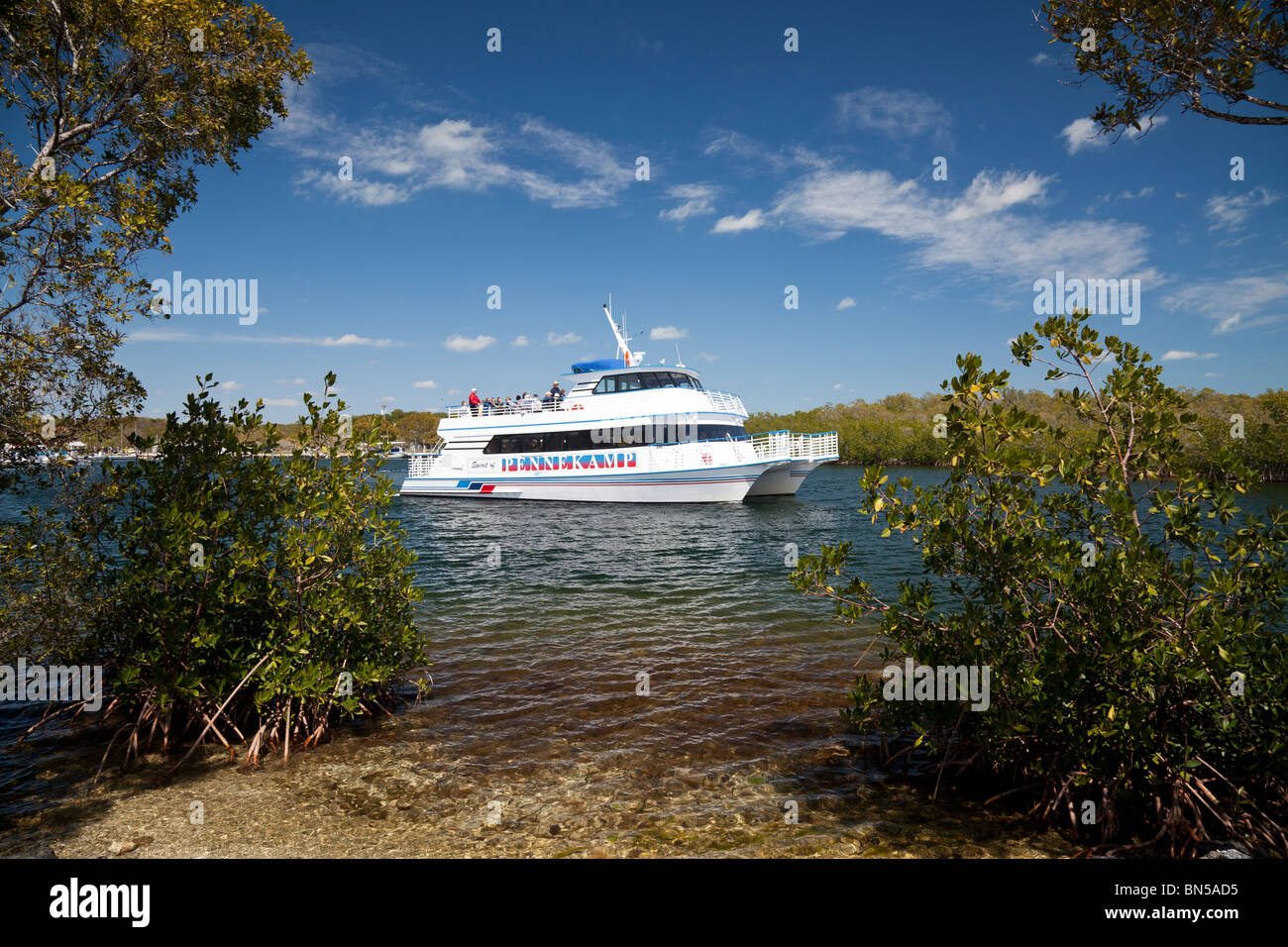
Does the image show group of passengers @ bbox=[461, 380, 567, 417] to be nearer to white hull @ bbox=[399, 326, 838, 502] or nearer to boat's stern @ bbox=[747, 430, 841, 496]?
white hull @ bbox=[399, 326, 838, 502]

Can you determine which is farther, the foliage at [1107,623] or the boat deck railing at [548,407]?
the boat deck railing at [548,407]

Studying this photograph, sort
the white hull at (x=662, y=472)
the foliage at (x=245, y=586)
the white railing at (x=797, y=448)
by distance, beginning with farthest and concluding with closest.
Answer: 1. the white hull at (x=662, y=472)
2. the white railing at (x=797, y=448)
3. the foliage at (x=245, y=586)

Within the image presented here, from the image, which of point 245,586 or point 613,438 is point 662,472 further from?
point 245,586

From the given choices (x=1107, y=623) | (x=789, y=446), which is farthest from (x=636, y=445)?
(x=1107, y=623)

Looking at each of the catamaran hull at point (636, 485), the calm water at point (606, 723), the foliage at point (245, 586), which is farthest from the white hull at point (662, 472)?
the foliage at point (245, 586)

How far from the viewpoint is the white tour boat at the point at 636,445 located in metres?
30.7

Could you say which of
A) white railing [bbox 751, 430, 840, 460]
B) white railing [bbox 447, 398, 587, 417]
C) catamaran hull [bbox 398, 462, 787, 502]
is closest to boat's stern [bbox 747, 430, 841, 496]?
white railing [bbox 751, 430, 840, 460]

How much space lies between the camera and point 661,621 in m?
12.3

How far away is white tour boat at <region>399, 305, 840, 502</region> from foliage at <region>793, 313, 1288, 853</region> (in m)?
23.7

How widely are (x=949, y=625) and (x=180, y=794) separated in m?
7.07

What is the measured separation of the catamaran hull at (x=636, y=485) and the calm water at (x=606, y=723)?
533 inches

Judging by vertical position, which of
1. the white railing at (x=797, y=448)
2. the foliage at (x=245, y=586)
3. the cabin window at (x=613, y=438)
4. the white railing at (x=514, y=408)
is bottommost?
the foliage at (x=245, y=586)

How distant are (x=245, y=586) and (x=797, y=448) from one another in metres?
27.1

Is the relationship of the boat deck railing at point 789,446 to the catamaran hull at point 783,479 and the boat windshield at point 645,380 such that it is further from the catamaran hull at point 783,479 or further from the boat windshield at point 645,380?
the boat windshield at point 645,380
